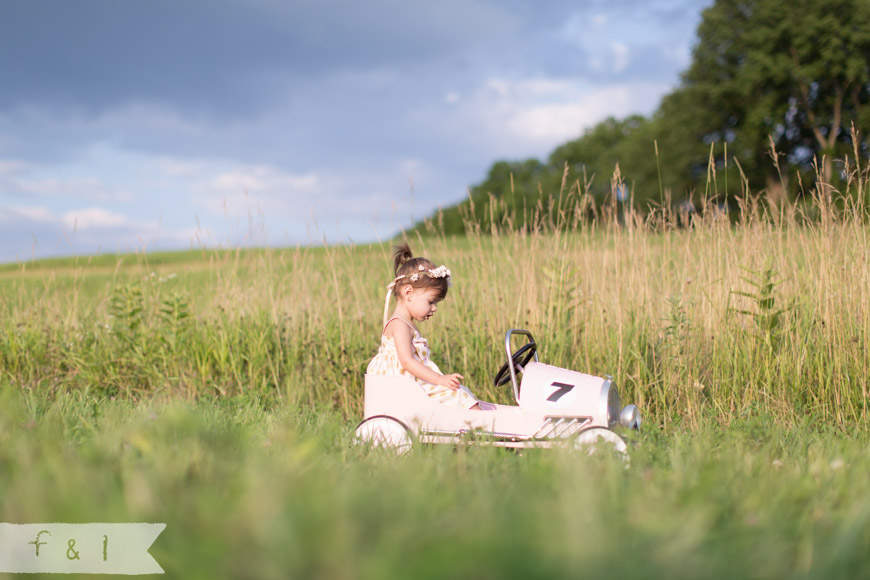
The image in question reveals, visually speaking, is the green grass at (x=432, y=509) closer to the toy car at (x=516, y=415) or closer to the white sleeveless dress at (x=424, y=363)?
the toy car at (x=516, y=415)

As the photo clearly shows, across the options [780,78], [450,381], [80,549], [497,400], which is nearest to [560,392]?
[450,381]

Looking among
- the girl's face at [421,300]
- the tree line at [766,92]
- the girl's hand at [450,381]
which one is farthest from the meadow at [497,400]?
the tree line at [766,92]

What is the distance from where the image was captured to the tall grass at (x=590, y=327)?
392 centimetres

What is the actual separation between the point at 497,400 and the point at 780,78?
840 inches

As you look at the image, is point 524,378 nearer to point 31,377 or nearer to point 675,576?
point 675,576

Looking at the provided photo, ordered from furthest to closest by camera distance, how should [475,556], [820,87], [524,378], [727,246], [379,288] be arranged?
[820,87], [379,288], [727,246], [524,378], [475,556]

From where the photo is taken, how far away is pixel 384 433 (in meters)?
3.12

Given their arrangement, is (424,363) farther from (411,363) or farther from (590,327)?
(590,327)

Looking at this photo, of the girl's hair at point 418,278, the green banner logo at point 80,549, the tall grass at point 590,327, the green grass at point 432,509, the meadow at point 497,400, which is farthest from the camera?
the tall grass at point 590,327

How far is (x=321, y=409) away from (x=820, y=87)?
2359 cm

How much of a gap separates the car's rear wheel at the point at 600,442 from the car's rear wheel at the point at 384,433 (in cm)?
79

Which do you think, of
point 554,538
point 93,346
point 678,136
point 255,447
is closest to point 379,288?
point 93,346

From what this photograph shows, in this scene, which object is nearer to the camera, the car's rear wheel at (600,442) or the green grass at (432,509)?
the green grass at (432,509)

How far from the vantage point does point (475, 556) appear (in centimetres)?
112
